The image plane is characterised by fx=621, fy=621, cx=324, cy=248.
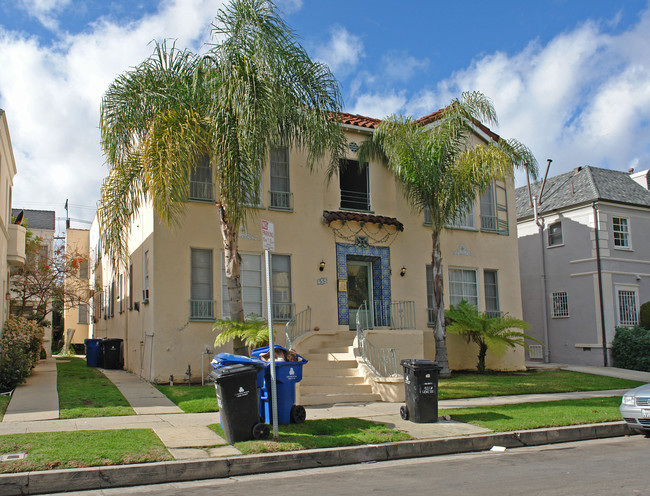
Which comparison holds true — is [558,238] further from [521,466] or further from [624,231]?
[521,466]

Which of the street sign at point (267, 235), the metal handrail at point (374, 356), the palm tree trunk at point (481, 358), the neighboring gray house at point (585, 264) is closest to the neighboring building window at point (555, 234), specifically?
the neighboring gray house at point (585, 264)

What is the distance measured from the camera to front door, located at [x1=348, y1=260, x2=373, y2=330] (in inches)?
701

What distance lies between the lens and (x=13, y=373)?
13.3 m

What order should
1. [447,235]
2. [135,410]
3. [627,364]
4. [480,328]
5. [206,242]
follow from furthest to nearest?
[627,364] → [447,235] → [480,328] → [206,242] → [135,410]

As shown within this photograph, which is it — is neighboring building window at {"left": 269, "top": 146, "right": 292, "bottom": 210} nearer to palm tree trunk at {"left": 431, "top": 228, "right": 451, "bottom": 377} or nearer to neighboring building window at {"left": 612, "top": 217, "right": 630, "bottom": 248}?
palm tree trunk at {"left": 431, "top": 228, "right": 451, "bottom": 377}

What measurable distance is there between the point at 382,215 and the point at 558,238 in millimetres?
10655

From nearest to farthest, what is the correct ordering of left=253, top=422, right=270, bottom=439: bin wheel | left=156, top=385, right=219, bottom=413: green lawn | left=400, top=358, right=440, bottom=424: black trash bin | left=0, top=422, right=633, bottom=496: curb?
left=0, top=422, right=633, bottom=496: curb, left=253, top=422, right=270, bottom=439: bin wheel, left=400, top=358, right=440, bottom=424: black trash bin, left=156, top=385, right=219, bottom=413: green lawn

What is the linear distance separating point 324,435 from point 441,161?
998 cm

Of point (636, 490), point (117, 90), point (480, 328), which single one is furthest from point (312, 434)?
point (480, 328)

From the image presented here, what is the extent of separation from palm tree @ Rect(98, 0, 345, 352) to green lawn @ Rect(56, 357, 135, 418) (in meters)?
2.83

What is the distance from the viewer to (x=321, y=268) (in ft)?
56.3

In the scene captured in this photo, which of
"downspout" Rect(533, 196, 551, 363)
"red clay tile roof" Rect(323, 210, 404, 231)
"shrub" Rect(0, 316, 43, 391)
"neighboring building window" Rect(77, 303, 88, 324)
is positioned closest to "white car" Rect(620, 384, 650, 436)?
"red clay tile roof" Rect(323, 210, 404, 231)

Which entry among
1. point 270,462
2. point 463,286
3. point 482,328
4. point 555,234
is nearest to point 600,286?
point 555,234

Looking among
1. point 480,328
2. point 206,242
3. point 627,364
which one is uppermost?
point 206,242
